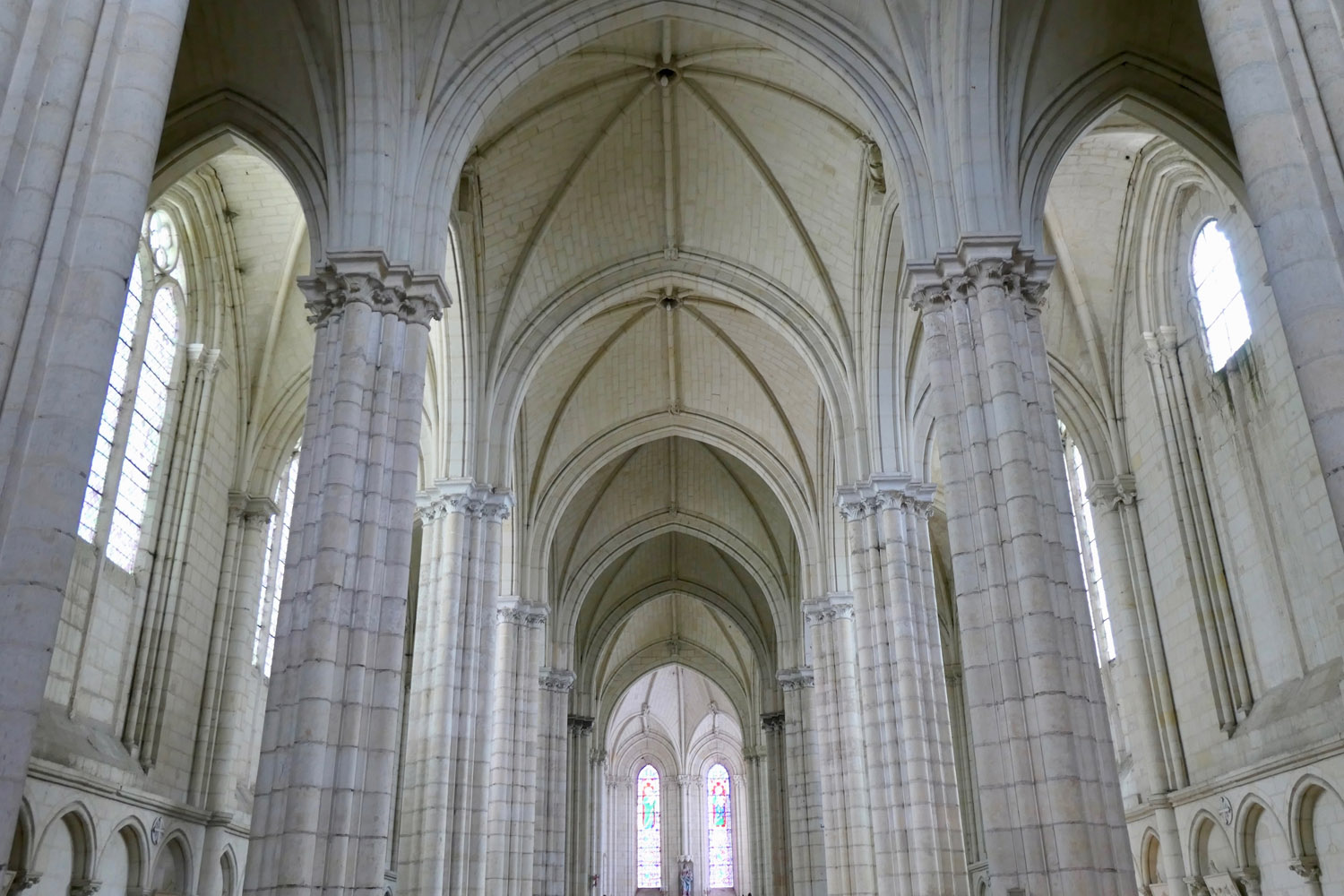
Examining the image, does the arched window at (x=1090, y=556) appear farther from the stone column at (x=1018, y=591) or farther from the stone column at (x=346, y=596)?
the stone column at (x=346, y=596)

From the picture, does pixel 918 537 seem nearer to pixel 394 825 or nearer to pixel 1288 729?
pixel 1288 729

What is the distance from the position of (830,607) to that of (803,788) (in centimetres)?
718

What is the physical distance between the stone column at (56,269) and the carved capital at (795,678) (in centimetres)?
2589

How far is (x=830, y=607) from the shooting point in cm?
2478

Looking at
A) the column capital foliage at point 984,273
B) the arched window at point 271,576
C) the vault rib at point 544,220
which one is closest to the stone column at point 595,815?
the arched window at point 271,576

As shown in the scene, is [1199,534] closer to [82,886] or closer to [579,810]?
[82,886]

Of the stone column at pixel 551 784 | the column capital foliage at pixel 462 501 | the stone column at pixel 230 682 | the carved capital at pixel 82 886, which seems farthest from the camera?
the stone column at pixel 551 784

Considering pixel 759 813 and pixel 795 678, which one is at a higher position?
pixel 795 678

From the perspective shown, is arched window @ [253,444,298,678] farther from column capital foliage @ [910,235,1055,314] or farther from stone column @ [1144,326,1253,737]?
stone column @ [1144,326,1253,737]

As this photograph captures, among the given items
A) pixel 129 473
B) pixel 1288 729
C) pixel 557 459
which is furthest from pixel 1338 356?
pixel 557 459

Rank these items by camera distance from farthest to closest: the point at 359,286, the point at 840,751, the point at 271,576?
the point at 840,751
the point at 271,576
the point at 359,286

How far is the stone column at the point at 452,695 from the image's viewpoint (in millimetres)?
16391

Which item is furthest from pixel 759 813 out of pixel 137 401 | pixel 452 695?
pixel 137 401

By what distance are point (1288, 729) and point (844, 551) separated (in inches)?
451
